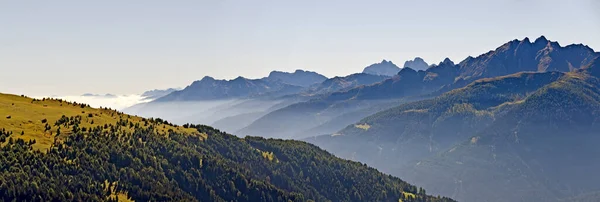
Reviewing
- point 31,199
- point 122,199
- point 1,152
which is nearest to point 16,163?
point 1,152

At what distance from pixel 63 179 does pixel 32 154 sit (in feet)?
63.0

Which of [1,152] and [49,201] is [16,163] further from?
[49,201]

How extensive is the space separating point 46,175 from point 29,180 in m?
10.6

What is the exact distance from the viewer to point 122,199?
648 ft

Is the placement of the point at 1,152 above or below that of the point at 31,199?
above

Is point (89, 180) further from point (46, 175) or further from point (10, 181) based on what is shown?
point (10, 181)

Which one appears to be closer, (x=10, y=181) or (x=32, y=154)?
(x=10, y=181)

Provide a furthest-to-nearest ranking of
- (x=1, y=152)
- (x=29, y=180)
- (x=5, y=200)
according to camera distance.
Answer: (x=1, y=152) < (x=29, y=180) < (x=5, y=200)

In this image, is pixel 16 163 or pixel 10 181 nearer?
pixel 10 181

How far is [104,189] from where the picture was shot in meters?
198

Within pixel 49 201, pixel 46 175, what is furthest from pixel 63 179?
pixel 49 201

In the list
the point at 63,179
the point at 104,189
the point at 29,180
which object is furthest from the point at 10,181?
the point at 104,189

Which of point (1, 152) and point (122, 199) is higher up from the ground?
point (1, 152)

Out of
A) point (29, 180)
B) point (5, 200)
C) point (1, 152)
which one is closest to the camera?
point (5, 200)
